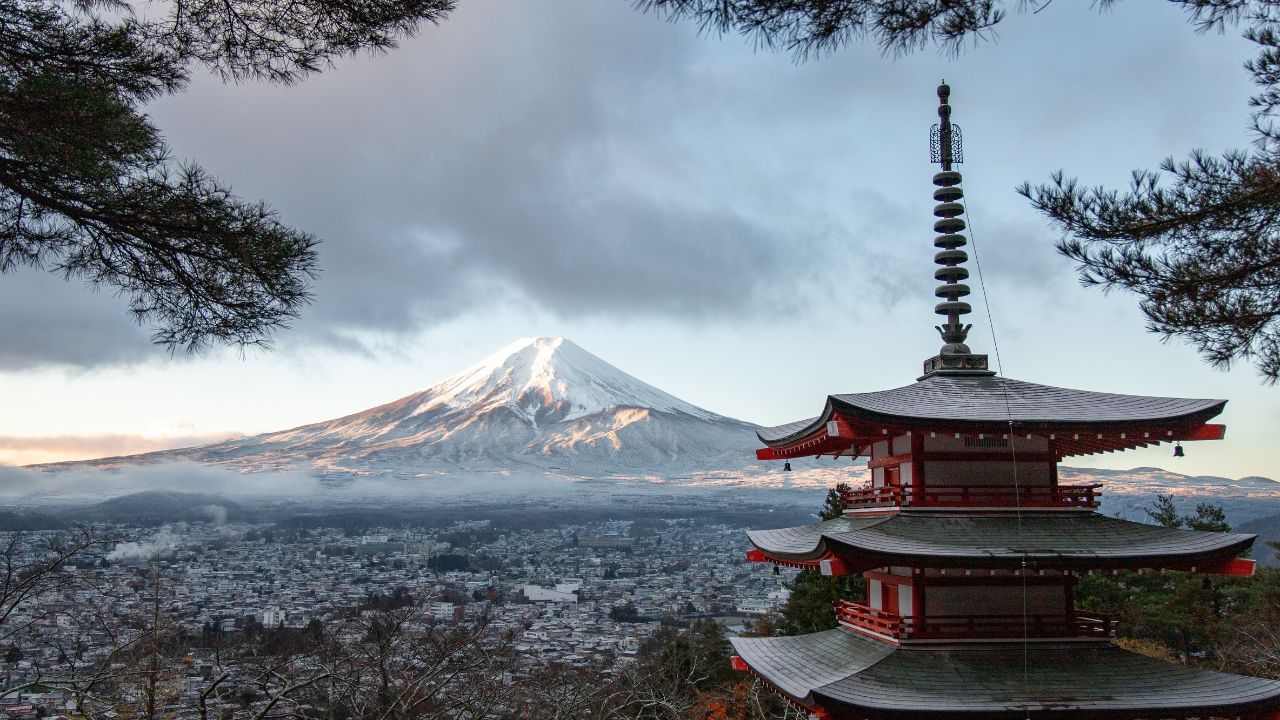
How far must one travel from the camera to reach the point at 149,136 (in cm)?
591

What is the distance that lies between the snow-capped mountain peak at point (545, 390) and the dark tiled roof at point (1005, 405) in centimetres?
9634

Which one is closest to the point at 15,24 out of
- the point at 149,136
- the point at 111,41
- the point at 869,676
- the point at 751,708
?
the point at 111,41

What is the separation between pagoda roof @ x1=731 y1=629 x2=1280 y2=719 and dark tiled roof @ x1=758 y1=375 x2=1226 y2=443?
2380 mm

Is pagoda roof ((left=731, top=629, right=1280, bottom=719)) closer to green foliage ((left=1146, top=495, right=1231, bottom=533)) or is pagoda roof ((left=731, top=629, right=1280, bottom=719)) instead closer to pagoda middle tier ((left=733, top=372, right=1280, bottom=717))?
pagoda middle tier ((left=733, top=372, right=1280, bottom=717))

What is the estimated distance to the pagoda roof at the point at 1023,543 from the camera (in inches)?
368

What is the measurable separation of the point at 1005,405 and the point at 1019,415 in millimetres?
313

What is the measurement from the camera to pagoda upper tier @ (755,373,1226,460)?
983cm

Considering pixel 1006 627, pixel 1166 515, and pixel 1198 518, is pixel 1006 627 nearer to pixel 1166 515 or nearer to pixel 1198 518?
pixel 1198 518

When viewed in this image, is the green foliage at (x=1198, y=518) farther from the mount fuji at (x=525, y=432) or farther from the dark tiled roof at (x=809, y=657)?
the mount fuji at (x=525, y=432)

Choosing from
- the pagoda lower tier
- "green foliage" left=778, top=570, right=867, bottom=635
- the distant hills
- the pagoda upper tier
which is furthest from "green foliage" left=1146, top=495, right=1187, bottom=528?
the distant hills

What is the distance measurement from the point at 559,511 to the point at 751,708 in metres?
81.4

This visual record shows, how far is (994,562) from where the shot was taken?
931 cm

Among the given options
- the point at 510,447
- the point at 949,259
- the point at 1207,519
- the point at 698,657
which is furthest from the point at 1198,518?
the point at 510,447

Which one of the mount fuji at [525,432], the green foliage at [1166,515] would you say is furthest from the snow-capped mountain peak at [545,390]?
the green foliage at [1166,515]
